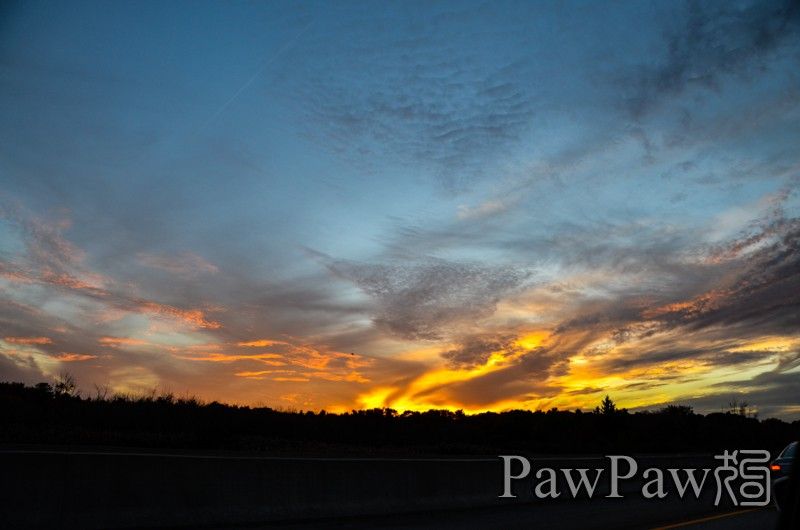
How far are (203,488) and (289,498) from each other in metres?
1.88

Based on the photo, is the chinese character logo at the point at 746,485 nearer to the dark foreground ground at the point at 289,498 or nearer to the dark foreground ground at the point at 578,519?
the dark foreground ground at the point at 289,498

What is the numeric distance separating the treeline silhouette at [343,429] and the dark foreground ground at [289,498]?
5.88 metres

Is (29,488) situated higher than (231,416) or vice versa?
(231,416)

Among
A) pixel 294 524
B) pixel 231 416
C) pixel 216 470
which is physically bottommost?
pixel 294 524

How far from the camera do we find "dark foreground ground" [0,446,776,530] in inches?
402

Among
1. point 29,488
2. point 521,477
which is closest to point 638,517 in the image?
point 521,477

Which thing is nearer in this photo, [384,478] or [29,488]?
[29,488]

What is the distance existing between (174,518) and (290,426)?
31151mm

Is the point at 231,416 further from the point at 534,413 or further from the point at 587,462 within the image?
the point at 534,413

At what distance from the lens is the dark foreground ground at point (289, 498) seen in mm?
10211

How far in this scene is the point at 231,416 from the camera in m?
39.8

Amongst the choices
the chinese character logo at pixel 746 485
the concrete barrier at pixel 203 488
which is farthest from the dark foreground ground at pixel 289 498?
the chinese character logo at pixel 746 485

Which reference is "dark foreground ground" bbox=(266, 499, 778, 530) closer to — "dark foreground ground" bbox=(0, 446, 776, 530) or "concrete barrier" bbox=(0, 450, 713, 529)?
"dark foreground ground" bbox=(0, 446, 776, 530)

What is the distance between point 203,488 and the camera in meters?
11.9
